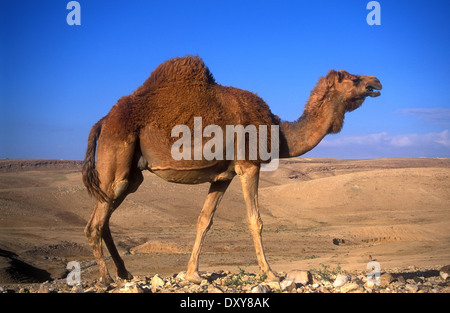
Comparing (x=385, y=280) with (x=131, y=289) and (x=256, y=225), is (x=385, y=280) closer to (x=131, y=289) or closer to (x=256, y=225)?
(x=256, y=225)

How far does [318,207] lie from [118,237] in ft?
58.1

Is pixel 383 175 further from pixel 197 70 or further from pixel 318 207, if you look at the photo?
pixel 197 70

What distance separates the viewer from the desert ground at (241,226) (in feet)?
50.8

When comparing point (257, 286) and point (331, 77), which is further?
point (331, 77)

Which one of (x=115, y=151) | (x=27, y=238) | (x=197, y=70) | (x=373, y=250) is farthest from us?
(x=27, y=238)

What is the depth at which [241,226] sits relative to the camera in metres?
28.4

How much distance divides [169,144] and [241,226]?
21129mm

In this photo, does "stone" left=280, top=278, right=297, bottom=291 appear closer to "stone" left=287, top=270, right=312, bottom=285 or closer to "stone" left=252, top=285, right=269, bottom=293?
"stone" left=252, top=285, right=269, bottom=293

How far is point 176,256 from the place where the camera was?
57.7 feet

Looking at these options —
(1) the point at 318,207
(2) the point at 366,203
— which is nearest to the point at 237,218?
(1) the point at 318,207

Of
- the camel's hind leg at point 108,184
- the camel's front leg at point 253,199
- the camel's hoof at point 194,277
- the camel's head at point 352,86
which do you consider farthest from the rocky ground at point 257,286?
the camel's head at point 352,86

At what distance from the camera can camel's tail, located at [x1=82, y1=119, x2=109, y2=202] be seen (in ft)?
25.5

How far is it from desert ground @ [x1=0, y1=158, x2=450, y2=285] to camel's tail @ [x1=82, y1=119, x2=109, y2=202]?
5617 millimetres

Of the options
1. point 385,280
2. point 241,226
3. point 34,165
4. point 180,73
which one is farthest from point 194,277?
point 34,165
